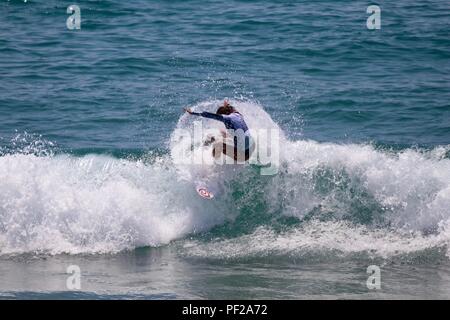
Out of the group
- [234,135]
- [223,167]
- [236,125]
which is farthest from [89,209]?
[236,125]

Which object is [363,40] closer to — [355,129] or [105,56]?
[355,129]

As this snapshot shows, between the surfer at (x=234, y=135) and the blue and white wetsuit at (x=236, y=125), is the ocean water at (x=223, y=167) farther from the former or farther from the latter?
the blue and white wetsuit at (x=236, y=125)

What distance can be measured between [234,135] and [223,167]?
89 cm

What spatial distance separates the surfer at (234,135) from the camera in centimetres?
1411

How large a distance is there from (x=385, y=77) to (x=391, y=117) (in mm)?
1903

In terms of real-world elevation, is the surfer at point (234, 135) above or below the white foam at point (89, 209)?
above

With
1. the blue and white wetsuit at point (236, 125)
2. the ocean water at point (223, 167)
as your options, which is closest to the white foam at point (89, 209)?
the ocean water at point (223, 167)

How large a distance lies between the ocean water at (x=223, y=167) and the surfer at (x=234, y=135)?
50cm

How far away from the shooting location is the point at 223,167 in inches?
588

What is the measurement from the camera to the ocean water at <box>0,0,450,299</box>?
1270cm

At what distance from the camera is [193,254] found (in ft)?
44.1

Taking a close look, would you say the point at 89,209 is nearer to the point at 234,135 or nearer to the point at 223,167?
the point at 223,167

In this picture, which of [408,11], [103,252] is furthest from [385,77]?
[103,252]

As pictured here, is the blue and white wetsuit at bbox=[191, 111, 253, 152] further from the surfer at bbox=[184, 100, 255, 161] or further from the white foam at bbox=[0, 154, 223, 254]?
the white foam at bbox=[0, 154, 223, 254]
